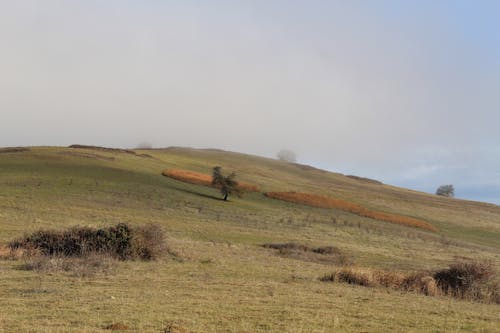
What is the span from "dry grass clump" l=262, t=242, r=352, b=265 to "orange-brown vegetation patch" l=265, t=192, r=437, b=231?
38.5 meters

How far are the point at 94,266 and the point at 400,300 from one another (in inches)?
442

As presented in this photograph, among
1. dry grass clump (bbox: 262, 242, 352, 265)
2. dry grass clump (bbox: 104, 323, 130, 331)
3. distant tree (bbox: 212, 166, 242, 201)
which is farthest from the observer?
distant tree (bbox: 212, 166, 242, 201)

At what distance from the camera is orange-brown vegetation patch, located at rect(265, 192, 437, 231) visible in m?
72.3

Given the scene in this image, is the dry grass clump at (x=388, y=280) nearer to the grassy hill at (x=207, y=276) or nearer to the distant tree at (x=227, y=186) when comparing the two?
the grassy hill at (x=207, y=276)

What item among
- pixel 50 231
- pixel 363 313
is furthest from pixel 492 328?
pixel 50 231

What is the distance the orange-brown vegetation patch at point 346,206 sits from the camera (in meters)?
72.3

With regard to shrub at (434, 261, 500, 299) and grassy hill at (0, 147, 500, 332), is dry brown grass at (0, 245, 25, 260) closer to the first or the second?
grassy hill at (0, 147, 500, 332)

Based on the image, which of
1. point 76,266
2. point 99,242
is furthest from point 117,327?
point 99,242

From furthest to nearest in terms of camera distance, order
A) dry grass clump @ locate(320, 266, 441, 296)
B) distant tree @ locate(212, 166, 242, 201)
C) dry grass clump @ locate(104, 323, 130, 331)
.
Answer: distant tree @ locate(212, 166, 242, 201) → dry grass clump @ locate(320, 266, 441, 296) → dry grass clump @ locate(104, 323, 130, 331)

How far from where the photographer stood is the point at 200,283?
57.6ft

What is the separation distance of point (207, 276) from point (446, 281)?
951cm

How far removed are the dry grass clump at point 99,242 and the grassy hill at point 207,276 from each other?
1.24 metres

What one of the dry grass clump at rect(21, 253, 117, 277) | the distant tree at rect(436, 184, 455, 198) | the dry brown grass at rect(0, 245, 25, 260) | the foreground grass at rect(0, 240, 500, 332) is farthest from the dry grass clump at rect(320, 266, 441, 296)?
the distant tree at rect(436, 184, 455, 198)

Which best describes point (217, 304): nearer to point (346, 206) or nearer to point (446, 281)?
point (446, 281)
